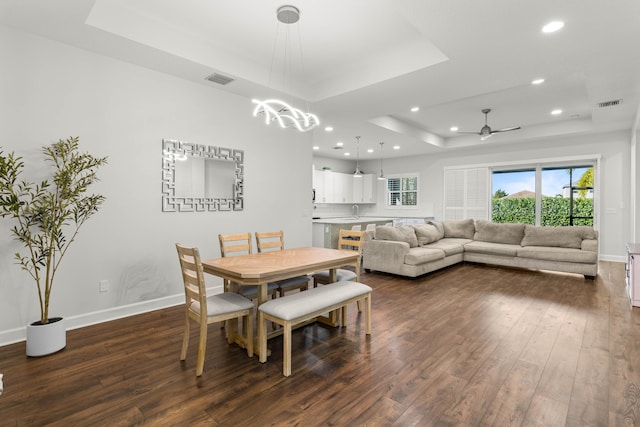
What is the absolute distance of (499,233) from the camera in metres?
6.52

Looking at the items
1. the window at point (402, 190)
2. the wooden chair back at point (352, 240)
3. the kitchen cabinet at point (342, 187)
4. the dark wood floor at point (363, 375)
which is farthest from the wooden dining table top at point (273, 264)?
the window at point (402, 190)

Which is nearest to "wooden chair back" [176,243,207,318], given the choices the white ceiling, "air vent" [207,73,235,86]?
the white ceiling

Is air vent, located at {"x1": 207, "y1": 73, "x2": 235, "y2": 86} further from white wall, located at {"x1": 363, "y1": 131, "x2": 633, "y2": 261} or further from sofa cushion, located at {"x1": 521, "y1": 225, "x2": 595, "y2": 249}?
white wall, located at {"x1": 363, "y1": 131, "x2": 633, "y2": 261}

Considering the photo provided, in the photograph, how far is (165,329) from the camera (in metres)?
3.15

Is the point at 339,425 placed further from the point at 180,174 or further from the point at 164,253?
the point at 180,174

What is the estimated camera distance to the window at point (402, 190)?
9.62m

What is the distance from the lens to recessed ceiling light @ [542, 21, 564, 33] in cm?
271

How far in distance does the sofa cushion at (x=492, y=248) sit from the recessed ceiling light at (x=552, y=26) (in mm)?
4058

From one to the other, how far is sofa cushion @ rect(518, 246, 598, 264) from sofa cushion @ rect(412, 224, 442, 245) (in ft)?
4.84

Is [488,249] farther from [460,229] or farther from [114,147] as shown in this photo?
[114,147]

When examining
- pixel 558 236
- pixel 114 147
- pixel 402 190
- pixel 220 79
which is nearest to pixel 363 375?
pixel 114 147

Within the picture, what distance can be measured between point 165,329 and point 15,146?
2.09 m

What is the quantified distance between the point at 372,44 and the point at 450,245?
4134mm

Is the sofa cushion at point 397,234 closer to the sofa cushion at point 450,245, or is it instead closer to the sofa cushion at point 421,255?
the sofa cushion at point 421,255
